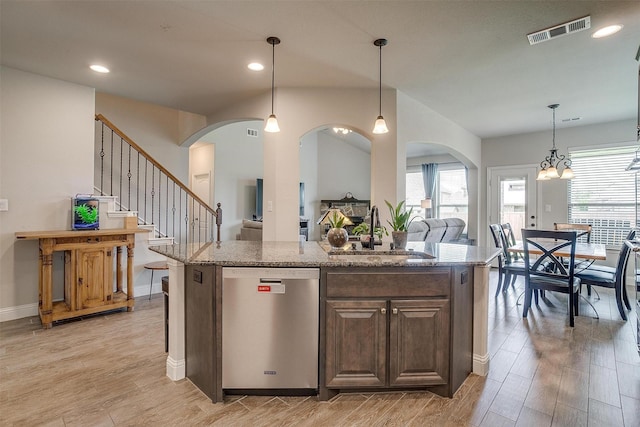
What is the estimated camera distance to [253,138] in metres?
8.24

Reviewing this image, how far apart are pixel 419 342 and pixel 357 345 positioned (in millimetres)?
414

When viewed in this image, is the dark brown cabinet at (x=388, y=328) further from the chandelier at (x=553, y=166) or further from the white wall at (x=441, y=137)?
the chandelier at (x=553, y=166)

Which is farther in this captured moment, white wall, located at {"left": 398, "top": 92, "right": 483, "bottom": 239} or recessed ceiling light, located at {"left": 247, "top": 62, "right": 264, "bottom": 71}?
white wall, located at {"left": 398, "top": 92, "right": 483, "bottom": 239}

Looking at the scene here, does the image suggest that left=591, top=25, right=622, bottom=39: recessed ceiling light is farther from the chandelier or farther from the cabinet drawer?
the cabinet drawer

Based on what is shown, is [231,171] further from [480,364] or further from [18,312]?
[480,364]

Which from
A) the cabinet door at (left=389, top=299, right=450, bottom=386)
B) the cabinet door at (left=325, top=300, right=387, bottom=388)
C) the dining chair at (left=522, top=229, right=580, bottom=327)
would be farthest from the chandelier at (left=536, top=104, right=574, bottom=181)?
the cabinet door at (left=325, top=300, right=387, bottom=388)

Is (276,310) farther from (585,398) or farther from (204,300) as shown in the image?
(585,398)

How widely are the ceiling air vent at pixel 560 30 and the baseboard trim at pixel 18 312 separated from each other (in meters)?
5.81

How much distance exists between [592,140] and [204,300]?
6.88m

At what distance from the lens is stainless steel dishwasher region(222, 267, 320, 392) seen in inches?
82.5

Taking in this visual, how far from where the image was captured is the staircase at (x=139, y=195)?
14.8 ft

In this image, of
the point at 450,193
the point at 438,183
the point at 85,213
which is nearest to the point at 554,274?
the point at 450,193

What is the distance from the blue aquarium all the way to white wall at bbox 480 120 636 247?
674 cm

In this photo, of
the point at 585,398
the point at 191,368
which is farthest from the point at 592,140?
the point at 191,368
